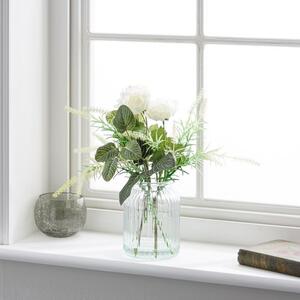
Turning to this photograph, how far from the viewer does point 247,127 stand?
192cm

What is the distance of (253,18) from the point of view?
1.87 meters

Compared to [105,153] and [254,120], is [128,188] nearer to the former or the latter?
[105,153]

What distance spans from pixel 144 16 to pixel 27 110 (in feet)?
1.33

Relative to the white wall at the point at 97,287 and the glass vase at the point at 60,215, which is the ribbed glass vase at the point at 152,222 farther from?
the glass vase at the point at 60,215

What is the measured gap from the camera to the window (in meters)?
1.87

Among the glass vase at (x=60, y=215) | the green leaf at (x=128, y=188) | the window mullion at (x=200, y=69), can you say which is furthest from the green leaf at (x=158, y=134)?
the glass vase at (x=60, y=215)

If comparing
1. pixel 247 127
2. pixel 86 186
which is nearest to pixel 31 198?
pixel 86 186

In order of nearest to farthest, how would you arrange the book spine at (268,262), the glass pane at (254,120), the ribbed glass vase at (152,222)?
the book spine at (268,262) → the ribbed glass vase at (152,222) → the glass pane at (254,120)

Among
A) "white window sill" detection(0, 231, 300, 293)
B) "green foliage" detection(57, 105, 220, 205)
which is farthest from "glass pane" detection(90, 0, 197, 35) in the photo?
"white window sill" detection(0, 231, 300, 293)

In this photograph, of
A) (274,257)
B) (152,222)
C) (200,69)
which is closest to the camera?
(274,257)

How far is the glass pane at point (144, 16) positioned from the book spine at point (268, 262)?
24.1 inches

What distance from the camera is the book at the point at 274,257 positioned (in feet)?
5.42

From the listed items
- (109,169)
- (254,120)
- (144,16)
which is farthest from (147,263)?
(144,16)

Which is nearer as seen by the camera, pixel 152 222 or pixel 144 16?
pixel 152 222
